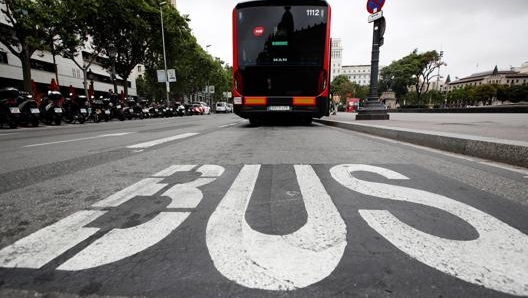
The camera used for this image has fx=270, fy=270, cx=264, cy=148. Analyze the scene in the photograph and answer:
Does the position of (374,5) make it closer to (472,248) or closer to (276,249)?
(472,248)

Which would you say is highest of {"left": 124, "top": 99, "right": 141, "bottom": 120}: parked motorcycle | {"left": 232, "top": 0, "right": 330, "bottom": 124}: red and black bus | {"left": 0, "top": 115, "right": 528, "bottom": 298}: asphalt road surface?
{"left": 232, "top": 0, "right": 330, "bottom": 124}: red and black bus

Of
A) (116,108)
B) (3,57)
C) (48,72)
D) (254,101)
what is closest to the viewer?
(254,101)

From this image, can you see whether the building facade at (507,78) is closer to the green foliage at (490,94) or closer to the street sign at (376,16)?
the green foliage at (490,94)

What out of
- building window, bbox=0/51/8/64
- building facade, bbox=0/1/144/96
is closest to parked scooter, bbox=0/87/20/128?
building facade, bbox=0/1/144/96

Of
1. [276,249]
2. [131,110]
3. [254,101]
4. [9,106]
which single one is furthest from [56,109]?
[276,249]

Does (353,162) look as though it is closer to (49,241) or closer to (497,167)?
(497,167)

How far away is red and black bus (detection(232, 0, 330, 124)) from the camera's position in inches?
318

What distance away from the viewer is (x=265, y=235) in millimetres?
1247

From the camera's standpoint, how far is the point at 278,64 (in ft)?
26.6

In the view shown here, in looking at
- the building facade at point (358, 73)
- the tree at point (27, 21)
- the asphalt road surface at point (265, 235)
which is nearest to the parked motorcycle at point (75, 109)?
the tree at point (27, 21)

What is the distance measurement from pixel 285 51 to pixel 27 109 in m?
9.94

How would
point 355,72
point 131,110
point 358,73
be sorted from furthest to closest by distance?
point 355,72, point 358,73, point 131,110

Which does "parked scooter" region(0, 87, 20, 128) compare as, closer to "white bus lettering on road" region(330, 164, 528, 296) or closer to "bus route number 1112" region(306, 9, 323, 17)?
"bus route number 1112" region(306, 9, 323, 17)

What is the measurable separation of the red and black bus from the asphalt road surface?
19.9 feet
